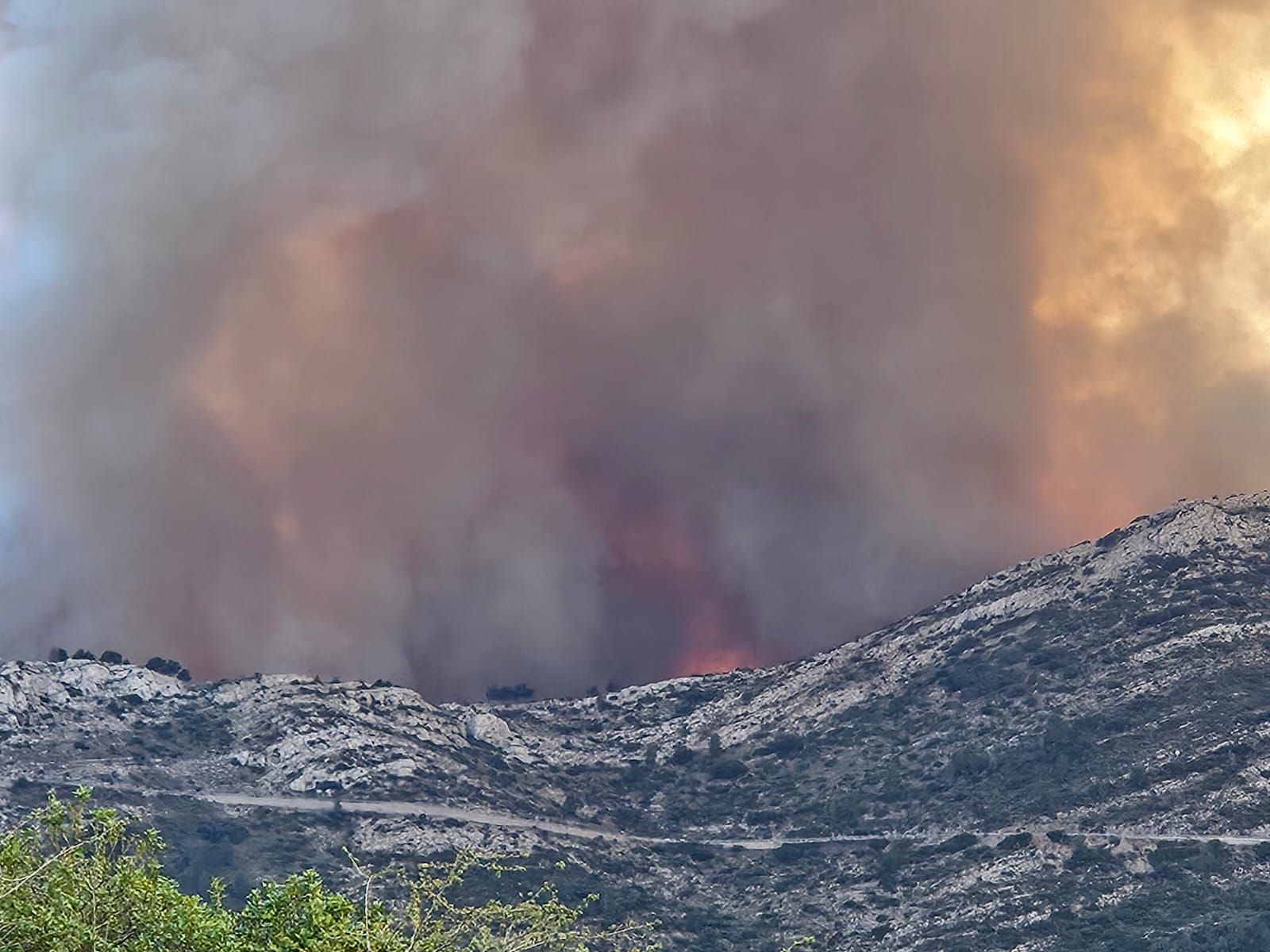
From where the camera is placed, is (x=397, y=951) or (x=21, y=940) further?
(x=397, y=951)

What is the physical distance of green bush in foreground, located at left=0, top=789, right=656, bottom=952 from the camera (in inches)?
1774

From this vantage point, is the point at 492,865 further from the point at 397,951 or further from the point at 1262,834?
the point at 1262,834

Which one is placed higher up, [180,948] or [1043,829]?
[1043,829]

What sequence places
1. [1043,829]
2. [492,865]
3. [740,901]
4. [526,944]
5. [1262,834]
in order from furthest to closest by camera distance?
[740,901] < [1043,829] < [1262,834] < [492,865] < [526,944]

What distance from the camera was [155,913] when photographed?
48688 mm

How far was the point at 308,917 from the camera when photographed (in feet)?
159

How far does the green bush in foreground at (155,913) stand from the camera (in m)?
45.1

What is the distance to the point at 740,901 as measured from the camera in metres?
200

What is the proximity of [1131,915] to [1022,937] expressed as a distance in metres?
12.4

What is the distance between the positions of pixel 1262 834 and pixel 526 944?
145 meters

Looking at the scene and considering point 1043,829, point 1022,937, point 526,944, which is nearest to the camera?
point 526,944

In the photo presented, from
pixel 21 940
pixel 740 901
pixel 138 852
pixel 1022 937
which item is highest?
pixel 740 901

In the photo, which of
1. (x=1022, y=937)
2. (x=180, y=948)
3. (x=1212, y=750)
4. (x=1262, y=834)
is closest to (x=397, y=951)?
(x=180, y=948)

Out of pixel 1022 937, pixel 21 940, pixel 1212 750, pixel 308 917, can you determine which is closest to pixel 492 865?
pixel 308 917
